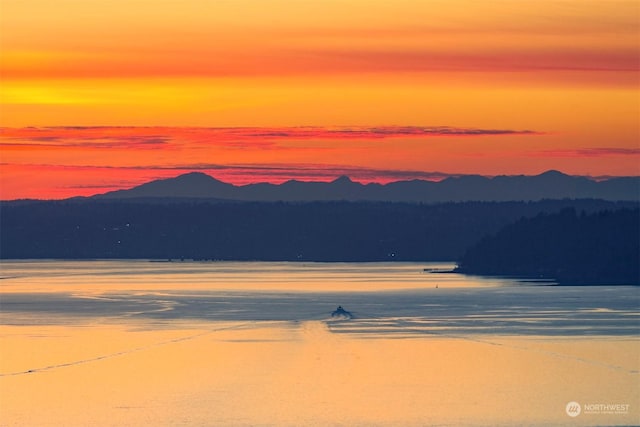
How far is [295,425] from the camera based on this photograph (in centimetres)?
3444

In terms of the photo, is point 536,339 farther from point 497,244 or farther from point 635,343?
point 497,244

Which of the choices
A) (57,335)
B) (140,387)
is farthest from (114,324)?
(140,387)

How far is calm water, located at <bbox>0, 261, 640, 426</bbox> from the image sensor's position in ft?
121

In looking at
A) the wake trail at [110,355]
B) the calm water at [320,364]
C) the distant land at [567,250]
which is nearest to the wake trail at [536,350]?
the calm water at [320,364]

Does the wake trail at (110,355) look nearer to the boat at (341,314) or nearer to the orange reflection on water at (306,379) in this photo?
the orange reflection on water at (306,379)

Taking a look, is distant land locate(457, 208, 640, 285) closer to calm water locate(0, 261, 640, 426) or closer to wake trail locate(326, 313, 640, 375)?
calm water locate(0, 261, 640, 426)

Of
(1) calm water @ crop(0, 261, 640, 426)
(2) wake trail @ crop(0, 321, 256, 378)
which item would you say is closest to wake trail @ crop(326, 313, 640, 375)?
(1) calm water @ crop(0, 261, 640, 426)

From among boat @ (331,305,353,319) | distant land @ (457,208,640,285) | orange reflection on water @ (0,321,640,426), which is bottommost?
orange reflection on water @ (0,321,640,426)

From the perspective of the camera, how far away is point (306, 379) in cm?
4438

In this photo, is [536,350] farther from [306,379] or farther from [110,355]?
[110,355]

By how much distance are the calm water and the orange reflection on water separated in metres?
0.09

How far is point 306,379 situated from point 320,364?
4.71m

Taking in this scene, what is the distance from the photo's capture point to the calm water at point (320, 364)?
37.0 metres

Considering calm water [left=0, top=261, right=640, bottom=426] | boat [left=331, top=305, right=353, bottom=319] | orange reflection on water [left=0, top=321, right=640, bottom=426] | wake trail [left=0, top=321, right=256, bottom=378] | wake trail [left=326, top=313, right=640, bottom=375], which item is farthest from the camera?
boat [left=331, top=305, right=353, bottom=319]
